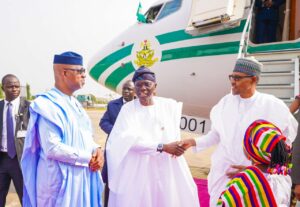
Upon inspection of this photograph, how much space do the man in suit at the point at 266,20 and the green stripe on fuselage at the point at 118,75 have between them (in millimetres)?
2505

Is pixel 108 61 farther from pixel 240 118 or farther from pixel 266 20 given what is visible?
pixel 240 118

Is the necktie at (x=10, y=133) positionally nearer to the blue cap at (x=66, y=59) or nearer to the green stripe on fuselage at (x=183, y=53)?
the blue cap at (x=66, y=59)

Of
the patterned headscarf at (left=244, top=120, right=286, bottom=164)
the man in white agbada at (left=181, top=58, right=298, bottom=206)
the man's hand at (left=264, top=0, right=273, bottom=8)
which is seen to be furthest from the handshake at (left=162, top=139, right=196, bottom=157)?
the man's hand at (left=264, top=0, right=273, bottom=8)

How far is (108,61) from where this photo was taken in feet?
23.9

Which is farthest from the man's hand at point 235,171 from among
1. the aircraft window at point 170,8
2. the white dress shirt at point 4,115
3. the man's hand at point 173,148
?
the aircraft window at point 170,8

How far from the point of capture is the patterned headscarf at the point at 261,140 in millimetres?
1753

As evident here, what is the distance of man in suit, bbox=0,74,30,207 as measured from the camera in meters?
3.87

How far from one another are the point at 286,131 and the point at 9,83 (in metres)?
3.17

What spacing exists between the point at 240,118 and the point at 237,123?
0.17 feet

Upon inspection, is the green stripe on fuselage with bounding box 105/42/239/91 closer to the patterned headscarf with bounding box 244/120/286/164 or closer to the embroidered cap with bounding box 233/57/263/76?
the embroidered cap with bounding box 233/57/263/76

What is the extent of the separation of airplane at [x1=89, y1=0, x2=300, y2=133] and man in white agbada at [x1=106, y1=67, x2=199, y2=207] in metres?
1.90

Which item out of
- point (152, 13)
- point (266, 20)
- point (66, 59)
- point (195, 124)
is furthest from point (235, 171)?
point (152, 13)

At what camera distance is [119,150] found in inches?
127

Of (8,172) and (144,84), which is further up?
(144,84)
